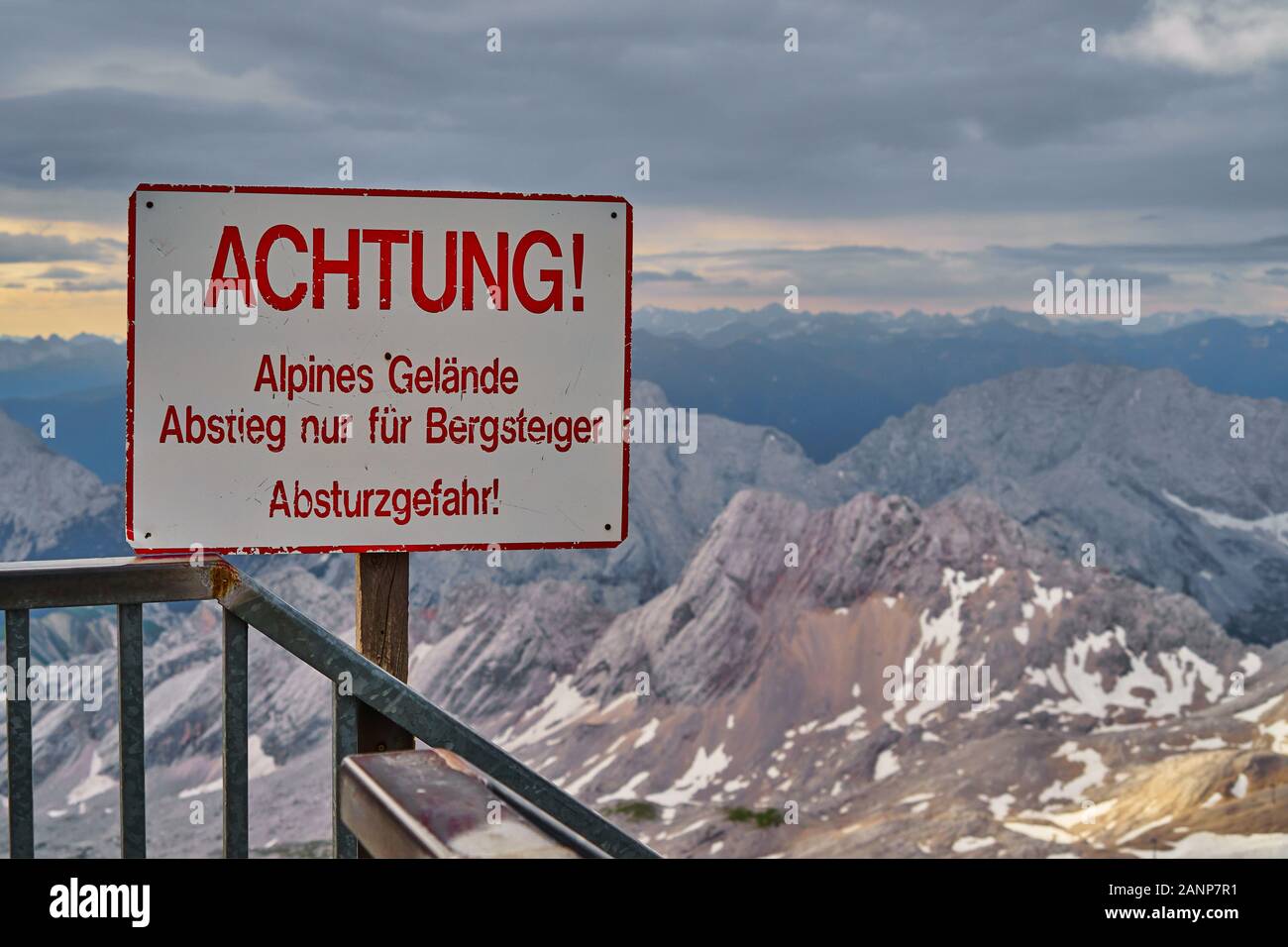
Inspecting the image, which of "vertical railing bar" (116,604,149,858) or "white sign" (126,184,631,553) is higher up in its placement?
"white sign" (126,184,631,553)

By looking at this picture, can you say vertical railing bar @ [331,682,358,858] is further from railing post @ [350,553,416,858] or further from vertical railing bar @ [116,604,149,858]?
railing post @ [350,553,416,858]

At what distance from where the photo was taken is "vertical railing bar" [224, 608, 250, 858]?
2553 millimetres

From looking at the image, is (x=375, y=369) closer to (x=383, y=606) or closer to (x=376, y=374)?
(x=376, y=374)

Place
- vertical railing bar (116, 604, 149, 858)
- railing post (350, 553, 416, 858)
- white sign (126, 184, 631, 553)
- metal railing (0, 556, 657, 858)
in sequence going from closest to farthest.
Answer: metal railing (0, 556, 657, 858) → vertical railing bar (116, 604, 149, 858) → white sign (126, 184, 631, 553) → railing post (350, 553, 416, 858)

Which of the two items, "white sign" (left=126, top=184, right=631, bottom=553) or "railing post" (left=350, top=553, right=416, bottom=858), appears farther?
"railing post" (left=350, top=553, right=416, bottom=858)

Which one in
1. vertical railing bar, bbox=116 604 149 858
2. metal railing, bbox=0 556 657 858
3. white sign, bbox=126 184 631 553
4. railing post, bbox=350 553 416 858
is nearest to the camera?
metal railing, bbox=0 556 657 858

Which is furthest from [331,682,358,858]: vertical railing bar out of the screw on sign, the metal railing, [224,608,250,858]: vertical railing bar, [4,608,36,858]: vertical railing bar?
the screw on sign

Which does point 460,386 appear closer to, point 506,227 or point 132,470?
point 506,227

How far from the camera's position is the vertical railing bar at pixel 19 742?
2.48m

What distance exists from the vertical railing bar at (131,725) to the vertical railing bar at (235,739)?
161mm

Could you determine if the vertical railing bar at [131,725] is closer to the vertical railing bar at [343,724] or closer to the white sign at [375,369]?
the vertical railing bar at [343,724]

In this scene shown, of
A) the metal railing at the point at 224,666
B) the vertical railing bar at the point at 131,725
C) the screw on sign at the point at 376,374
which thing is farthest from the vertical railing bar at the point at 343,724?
the screw on sign at the point at 376,374
